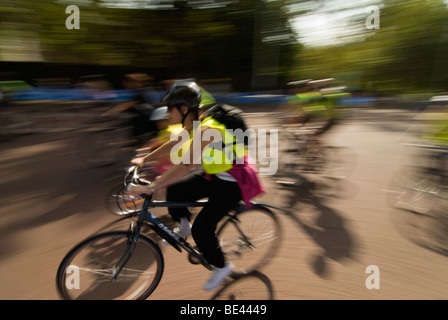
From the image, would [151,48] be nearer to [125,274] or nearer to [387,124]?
[387,124]

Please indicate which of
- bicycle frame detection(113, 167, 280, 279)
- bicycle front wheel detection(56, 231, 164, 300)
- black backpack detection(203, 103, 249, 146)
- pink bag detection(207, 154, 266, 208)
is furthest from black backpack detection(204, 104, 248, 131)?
bicycle front wheel detection(56, 231, 164, 300)

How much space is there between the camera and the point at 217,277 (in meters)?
2.37

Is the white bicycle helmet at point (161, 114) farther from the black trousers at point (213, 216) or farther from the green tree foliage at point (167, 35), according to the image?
the green tree foliage at point (167, 35)

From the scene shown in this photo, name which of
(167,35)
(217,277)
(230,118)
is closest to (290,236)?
(217,277)

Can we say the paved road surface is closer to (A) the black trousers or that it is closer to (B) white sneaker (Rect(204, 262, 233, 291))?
(B) white sneaker (Rect(204, 262, 233, 291))

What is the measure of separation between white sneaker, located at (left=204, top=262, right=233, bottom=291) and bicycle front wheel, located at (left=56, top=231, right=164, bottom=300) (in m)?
0.45

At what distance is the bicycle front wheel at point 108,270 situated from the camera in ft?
6.77

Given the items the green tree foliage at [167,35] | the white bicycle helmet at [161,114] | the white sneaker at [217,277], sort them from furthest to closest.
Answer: the green tree foliage at [167,35], the white bicycle helmet at [161,114], the white sneaker at [217,277]

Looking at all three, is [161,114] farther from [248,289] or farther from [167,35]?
[167,35]

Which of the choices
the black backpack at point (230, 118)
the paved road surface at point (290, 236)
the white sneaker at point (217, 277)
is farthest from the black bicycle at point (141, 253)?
the black backpack at point (230, 118)

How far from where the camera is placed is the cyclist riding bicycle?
6.72ft

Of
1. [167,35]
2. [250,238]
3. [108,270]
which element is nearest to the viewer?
[108,270]

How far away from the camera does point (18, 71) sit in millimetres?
12148

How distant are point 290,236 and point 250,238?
0.72m
